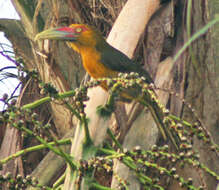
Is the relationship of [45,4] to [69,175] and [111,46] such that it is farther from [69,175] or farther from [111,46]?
[69,175]

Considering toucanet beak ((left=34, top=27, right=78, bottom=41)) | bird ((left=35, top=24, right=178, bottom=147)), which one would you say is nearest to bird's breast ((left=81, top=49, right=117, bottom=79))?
bird ((left=35, top=24, right=178, bottom=147))

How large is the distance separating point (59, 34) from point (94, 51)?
1.42 feet

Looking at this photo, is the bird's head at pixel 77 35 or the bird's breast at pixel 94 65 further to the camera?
the bird's breast at pixel 94 65

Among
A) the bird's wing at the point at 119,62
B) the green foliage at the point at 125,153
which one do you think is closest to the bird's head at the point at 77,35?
the bird's wing at the point at 119,62

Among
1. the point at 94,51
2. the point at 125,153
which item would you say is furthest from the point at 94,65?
the point at 125,153

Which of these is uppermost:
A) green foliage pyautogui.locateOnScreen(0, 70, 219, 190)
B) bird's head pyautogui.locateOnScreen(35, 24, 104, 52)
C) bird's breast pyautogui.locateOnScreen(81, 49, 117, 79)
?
bird's head pyautogui.locateOnScreen(35, 24, 104, 52)

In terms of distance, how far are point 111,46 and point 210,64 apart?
0.54 m

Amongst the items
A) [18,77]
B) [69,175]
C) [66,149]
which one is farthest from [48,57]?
[69,175]

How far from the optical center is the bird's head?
2516 millimetres

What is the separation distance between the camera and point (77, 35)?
2.83m

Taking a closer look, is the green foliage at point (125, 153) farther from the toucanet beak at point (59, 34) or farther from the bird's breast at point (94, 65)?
the bird's breast at point (94, 65)

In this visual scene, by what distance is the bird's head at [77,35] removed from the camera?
99.0 inches

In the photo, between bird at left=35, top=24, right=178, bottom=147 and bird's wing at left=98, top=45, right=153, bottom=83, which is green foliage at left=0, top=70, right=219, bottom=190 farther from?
bird at left=35, top=24, right=178, bottom=147

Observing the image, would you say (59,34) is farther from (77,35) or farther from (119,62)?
(119,62)
